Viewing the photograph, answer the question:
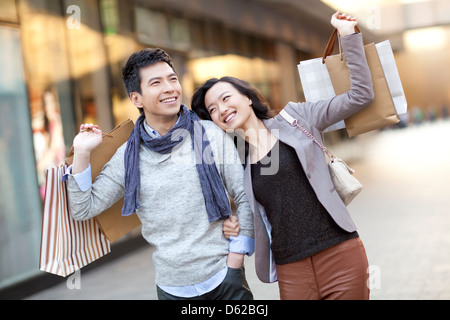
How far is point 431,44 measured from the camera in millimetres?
47469

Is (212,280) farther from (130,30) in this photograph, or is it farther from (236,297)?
(130,30)

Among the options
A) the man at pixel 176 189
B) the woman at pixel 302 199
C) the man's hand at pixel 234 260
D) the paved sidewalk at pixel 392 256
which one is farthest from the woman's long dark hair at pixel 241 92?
the paved sidewalk at pixel 392 256

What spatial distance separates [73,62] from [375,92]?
18.6 ft

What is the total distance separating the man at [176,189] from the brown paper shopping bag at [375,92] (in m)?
0.58

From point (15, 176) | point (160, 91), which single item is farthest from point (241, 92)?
point (15, 176)

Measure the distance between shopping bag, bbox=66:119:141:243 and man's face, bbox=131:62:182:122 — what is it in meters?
0.27

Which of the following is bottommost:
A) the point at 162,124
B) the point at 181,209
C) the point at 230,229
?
the point at 230,229

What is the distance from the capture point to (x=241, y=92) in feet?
8.82

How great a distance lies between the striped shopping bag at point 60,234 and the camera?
105 inches

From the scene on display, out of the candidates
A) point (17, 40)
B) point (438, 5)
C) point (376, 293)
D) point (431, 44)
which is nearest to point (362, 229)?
point (376, 293)

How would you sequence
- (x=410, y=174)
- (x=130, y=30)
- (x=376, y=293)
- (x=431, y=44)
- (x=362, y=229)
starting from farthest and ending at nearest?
(x=431, y=44), (x=410, y=174), (x=130, y=30), (x=362, y=229), (x=376, y=293)

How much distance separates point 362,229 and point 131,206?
6118 mm

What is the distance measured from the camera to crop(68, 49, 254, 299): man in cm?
254

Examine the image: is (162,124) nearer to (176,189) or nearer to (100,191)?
(176,189)
